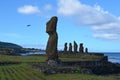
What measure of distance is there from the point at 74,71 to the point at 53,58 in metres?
8.33

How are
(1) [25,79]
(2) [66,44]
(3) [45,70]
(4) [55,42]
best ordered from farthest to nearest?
(2) [66,44]
(4) [55,42]
(3) [45,70]
(1) [25,79]

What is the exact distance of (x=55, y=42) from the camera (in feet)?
135

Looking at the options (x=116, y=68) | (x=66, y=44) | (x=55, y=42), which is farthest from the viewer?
(x=66, y=44)

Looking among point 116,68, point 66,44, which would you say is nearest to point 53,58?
point 116,68

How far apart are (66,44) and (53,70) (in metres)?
62.1

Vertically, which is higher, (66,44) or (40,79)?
(66,44)

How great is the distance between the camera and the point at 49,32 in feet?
137

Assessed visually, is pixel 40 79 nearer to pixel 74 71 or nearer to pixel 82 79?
pixel 82 79

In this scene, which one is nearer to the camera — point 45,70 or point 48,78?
point 48,78

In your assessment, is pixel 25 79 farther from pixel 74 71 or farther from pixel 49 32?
pixel 49 32

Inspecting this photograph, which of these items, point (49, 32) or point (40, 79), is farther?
point (49, 32)

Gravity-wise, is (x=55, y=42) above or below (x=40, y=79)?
above

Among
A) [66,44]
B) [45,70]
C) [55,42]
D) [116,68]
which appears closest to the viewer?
[45,70]

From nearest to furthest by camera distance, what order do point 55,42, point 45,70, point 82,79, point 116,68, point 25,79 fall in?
point 82,79, point 25,79, point 45,70, point 55,42, point 116,68
